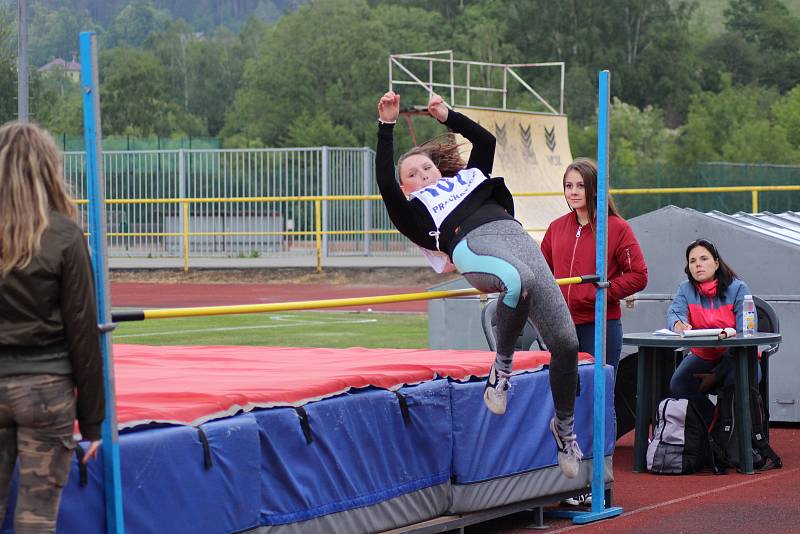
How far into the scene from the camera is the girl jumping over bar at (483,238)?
222 inches

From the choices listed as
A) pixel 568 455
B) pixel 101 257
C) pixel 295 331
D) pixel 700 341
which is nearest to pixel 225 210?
pixel 295 331

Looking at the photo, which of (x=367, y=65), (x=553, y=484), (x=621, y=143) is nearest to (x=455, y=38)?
(x=367, y=65)

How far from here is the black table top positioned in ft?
26.7

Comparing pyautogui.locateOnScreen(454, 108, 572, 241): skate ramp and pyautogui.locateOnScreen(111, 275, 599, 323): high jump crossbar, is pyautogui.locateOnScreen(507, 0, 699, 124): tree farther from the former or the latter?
pyautogui.locateOnScreen(111, 275, 599, 323): high jump crossbar

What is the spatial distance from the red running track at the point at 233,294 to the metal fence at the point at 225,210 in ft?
12.4

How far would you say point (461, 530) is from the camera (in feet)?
21.0

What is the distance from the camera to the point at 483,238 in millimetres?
5703

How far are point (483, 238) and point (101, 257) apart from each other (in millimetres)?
1919

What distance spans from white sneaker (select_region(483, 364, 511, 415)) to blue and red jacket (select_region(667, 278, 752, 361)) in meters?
3.07

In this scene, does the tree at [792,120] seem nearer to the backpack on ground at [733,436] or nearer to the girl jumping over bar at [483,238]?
the backpack on ground at [733,436]

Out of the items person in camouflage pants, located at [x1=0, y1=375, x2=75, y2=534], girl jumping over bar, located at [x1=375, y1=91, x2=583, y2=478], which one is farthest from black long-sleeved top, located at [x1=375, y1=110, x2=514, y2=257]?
person in camouflage pants, located at [x1=0, y1=375, x2=75, y2=534]

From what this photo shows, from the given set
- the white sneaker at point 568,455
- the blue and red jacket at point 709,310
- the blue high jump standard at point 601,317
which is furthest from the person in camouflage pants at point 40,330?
the blue and red jacket at point 709,310

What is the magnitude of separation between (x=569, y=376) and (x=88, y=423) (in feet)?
8.38

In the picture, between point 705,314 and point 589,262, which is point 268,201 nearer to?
point 705,314
